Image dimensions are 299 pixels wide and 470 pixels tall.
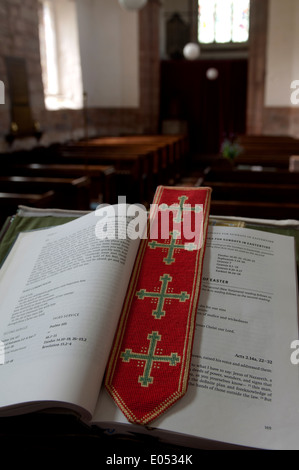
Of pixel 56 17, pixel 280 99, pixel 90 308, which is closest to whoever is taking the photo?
pixel 90 308

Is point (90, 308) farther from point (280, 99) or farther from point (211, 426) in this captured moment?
point (280, 99)

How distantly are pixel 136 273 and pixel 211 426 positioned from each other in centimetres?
31

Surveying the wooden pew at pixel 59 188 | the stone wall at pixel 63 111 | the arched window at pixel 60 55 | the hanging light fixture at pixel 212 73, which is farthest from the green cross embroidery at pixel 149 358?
the hanging light fixture at pixel 212 73

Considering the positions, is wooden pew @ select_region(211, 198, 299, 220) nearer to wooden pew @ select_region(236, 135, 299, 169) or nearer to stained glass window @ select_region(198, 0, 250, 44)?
wooden pew @ select_region(236, 135, 299, 169)

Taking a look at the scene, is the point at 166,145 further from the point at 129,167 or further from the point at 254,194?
the point at 254,194

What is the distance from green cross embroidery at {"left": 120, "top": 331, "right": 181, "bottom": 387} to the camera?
664mm

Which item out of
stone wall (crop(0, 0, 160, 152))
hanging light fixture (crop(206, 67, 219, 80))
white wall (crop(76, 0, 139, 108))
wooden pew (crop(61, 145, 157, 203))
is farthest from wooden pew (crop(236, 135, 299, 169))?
white wall (crop(76, 0, 139, 108))

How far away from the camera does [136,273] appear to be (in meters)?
0.81

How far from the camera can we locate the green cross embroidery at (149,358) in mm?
664

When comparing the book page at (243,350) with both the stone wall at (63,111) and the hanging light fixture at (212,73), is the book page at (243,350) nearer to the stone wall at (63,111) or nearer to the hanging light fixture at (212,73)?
the stone wall at (63,111)

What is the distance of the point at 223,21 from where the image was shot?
12406 mm

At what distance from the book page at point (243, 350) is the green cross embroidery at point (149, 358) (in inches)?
1.4

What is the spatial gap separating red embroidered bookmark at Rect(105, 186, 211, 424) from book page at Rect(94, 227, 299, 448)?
19 mm
